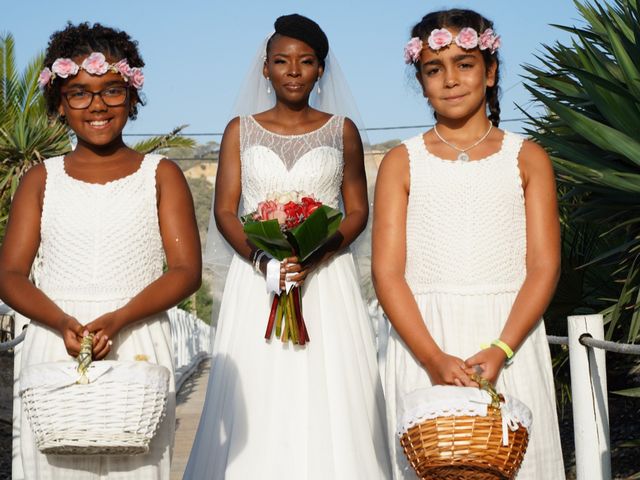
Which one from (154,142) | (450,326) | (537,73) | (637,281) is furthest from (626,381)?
(154,142)

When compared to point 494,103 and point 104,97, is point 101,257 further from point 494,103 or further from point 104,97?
point 494,103

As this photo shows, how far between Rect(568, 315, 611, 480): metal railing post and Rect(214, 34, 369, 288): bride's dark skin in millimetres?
1151

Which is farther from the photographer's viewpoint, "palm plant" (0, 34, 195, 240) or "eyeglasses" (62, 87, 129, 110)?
"palm plant" (0, 34, 195, 240)

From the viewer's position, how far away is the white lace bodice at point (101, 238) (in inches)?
184

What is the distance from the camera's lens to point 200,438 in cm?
578

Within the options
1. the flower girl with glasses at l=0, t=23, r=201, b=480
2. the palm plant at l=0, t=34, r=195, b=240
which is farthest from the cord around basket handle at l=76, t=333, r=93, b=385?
the palm plant at l=0, t=34, r=195, b=240

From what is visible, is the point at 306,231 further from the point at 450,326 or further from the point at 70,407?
the point at 70,407

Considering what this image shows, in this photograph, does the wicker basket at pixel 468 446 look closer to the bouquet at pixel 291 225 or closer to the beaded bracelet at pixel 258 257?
the bouquet at pixel 291 225

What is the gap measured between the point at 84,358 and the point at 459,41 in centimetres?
185

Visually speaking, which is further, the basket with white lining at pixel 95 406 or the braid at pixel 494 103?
the braid at pixel 494 103

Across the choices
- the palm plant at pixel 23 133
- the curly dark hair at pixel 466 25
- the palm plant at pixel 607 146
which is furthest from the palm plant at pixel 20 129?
the curly dark hair at pixel 466 25

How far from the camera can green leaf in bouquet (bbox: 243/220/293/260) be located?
4.94 meters

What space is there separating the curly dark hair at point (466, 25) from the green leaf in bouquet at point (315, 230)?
71 centimetres

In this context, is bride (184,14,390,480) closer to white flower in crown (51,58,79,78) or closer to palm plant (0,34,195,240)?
white flower in crown (51,58,79,78)
